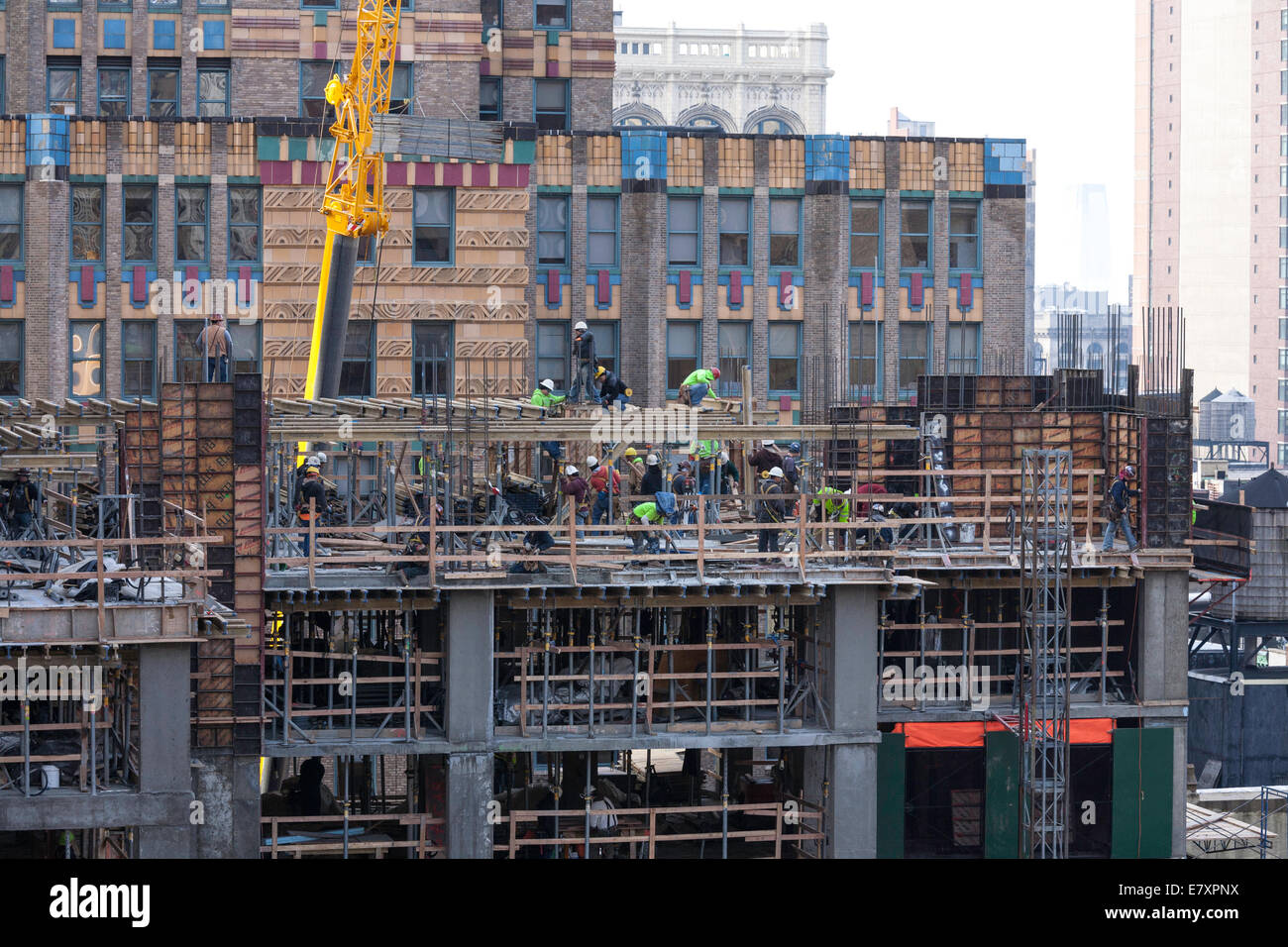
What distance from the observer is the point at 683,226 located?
2384 inches

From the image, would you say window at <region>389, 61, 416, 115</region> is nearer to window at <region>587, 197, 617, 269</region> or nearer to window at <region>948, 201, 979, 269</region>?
window at <region>587, 197, 617, 269</region>

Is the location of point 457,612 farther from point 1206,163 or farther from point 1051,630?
point 1206,163

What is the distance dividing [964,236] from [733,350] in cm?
862

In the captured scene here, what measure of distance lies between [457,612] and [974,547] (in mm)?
11909

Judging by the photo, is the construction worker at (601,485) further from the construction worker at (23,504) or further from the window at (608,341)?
the window at (608,341)

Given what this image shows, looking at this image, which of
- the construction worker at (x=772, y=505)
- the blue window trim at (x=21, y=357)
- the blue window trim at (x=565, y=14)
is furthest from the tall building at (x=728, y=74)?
the construction worker at (x=772, y=505)

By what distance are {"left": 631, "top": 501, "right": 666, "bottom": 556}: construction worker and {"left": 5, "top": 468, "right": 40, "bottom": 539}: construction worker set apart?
11.1 metres

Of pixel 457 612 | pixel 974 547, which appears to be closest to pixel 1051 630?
pixel 974 547

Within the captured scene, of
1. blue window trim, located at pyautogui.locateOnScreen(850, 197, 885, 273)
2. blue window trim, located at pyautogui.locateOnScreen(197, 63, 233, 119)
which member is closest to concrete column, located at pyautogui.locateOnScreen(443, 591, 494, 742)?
blue window trim, located at pyautogui.locateOnScreen(850, 197, 885, 273)

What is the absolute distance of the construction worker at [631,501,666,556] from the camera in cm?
3588

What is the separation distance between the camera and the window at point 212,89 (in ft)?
215

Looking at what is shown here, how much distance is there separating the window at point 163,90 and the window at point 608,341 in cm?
1742
